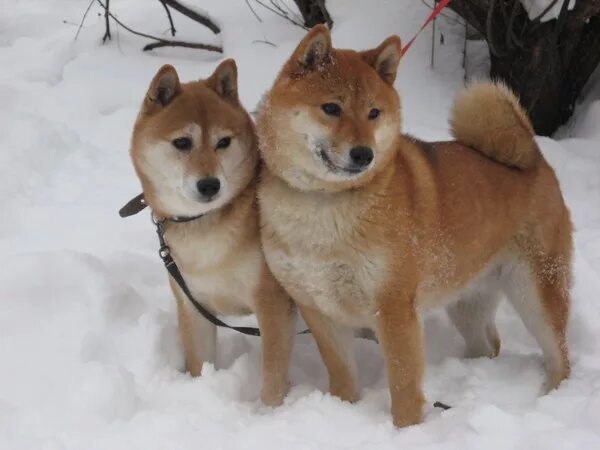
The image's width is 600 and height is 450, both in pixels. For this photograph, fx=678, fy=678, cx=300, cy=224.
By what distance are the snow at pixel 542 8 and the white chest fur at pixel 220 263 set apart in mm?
3097

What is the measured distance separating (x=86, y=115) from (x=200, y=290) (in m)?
3.17

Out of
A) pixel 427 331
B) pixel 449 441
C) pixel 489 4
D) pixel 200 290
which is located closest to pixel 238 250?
pixel 200 290

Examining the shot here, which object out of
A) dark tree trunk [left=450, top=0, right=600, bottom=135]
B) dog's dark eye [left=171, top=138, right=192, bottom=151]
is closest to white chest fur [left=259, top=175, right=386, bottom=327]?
dog's dark eye [left=171, top=138, right=192, bottom=151]

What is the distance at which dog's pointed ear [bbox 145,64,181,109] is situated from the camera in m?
2.88

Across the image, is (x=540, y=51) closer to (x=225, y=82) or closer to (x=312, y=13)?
(x=312, y=13)

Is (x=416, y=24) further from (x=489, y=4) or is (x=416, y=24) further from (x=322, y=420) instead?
(x=322, y=420)

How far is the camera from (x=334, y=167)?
251 centimetres

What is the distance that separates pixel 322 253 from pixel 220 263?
0.49 m

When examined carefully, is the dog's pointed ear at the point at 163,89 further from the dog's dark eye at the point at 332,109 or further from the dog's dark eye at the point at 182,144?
the dog's dark eye at the point at 332,109

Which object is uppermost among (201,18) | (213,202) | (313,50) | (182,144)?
(313,50)

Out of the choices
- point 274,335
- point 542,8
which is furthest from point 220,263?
point 542,8

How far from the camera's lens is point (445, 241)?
113 inches

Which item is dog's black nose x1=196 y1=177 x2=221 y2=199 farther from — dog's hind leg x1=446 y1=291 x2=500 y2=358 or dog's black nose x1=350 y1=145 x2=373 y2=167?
dog's hind leg x1=446 y1=291 x2=500 y2=358

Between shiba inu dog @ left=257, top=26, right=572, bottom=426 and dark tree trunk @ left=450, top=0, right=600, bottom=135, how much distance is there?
203 cm
